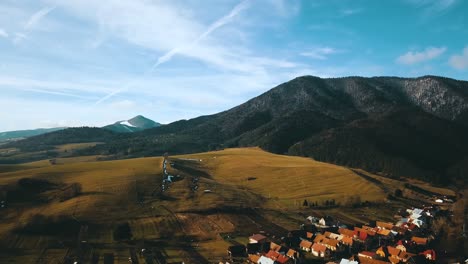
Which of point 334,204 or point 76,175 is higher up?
point 76,175

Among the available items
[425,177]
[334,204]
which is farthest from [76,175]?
[425,177]

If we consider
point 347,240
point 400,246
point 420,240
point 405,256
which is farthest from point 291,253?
point 420,240

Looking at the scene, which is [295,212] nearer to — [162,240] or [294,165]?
[162,240]

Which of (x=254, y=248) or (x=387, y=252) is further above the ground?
(x=254, y=248)

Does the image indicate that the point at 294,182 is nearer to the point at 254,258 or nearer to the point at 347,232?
the point at 347,232

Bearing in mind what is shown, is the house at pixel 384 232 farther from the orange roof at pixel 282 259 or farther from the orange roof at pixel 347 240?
the orange roof at pixel 282 259
